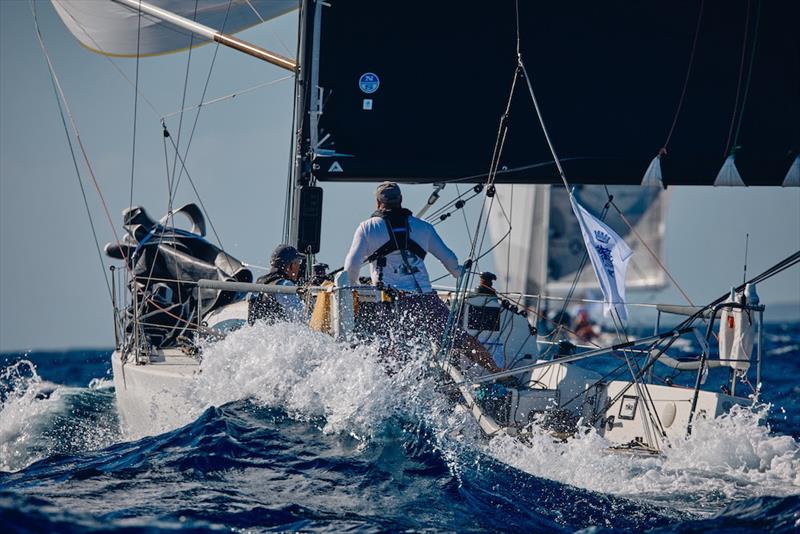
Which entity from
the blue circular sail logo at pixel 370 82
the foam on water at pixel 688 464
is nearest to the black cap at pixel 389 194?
the blue circular sail logo at pixel 370 82

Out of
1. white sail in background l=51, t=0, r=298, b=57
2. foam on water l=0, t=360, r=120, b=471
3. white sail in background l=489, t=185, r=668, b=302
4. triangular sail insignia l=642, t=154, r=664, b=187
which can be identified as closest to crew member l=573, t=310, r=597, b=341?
white sail in background l=489, t=185, r=668, b=302

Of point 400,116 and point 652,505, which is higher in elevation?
point 400,116

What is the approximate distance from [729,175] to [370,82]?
2.76 m

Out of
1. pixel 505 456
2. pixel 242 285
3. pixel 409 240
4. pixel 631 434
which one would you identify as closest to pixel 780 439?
pixel 631 434

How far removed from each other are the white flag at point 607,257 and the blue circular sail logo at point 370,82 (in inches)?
97.1

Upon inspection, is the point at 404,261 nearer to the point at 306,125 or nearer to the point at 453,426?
the point at 453,426

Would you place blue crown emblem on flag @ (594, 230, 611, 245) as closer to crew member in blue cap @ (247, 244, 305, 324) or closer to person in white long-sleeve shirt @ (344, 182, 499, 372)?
person in white long-sleeve shirt @ (344, 182, 499, 372)

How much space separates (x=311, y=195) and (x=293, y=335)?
1.96 metres

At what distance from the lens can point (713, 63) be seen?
7793 mm

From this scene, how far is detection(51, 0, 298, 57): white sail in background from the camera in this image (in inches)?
434

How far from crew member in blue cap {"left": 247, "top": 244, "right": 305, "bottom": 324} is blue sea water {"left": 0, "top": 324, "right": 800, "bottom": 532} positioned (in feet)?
2.01

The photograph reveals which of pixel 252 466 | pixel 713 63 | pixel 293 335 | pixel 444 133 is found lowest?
pixel 252 466

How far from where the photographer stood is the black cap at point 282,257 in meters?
7.45

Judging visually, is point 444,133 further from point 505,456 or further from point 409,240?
point 505,456
